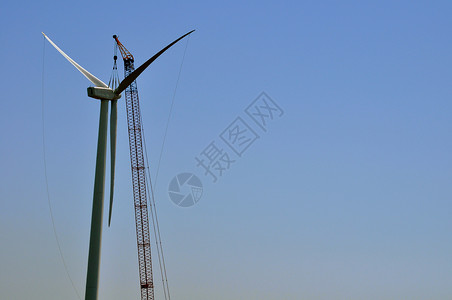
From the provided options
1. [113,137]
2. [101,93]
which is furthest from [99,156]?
[101,93]

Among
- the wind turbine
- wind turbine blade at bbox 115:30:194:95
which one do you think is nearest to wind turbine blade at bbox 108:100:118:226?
the wind turbine

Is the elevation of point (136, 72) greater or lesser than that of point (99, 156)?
greater

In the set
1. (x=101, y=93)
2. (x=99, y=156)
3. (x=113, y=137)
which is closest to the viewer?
(x=99, y=156)

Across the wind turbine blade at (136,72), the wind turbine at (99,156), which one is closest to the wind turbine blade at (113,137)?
the wind turbine at (99,156)

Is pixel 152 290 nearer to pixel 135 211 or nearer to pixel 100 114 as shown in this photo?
pixel 135 211

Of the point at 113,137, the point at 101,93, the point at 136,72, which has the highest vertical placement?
the point at 136,72

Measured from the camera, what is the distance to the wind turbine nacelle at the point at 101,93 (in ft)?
199

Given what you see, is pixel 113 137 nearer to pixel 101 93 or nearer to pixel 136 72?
pixel 101 93

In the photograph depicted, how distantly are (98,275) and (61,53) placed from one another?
20918 mm

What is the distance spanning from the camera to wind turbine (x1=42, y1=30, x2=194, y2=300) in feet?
190

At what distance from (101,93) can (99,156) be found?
630 cm

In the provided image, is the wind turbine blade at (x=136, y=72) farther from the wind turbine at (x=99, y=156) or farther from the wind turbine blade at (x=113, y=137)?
the wind turbine blade at (x=113, y=137)

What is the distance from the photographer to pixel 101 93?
2411 inches

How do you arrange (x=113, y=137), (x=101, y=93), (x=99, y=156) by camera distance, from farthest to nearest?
(x=113, y=137) → (x=101, y=93) → (x=99, y=156)
